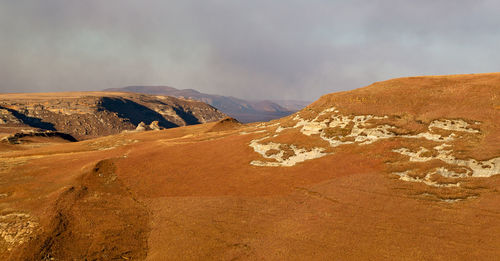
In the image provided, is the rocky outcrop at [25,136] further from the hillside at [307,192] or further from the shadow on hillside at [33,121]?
the shadow on hillside at [33,121]

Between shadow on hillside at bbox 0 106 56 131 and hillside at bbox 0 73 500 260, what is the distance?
123 metres

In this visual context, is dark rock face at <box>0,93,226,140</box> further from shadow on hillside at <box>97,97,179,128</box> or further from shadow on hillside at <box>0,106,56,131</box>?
shadow on hillside at <box>97,97,179,128</box>

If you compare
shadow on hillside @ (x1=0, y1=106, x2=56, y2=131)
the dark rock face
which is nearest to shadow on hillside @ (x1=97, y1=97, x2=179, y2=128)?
the dark rock face

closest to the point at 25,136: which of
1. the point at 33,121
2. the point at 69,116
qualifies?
the point at 33,121

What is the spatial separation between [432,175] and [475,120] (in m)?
10.4

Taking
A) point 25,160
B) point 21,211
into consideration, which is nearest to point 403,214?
point 21,211

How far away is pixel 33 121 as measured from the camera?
438 feet

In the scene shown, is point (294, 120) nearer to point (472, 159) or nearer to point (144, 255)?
point (472, 159)

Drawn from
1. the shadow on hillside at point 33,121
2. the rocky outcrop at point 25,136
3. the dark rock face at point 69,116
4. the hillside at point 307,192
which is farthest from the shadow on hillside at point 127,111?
the hillside at point 307,192

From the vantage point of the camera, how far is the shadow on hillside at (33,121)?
423ft

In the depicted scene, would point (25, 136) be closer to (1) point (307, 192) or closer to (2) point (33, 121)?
(2) point (33, 121)

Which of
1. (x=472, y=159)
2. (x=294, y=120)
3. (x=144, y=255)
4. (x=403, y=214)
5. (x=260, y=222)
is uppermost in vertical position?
(x=294, y=120)

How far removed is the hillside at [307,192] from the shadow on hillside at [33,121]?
123 meters

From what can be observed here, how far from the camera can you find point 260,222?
56.1ft
